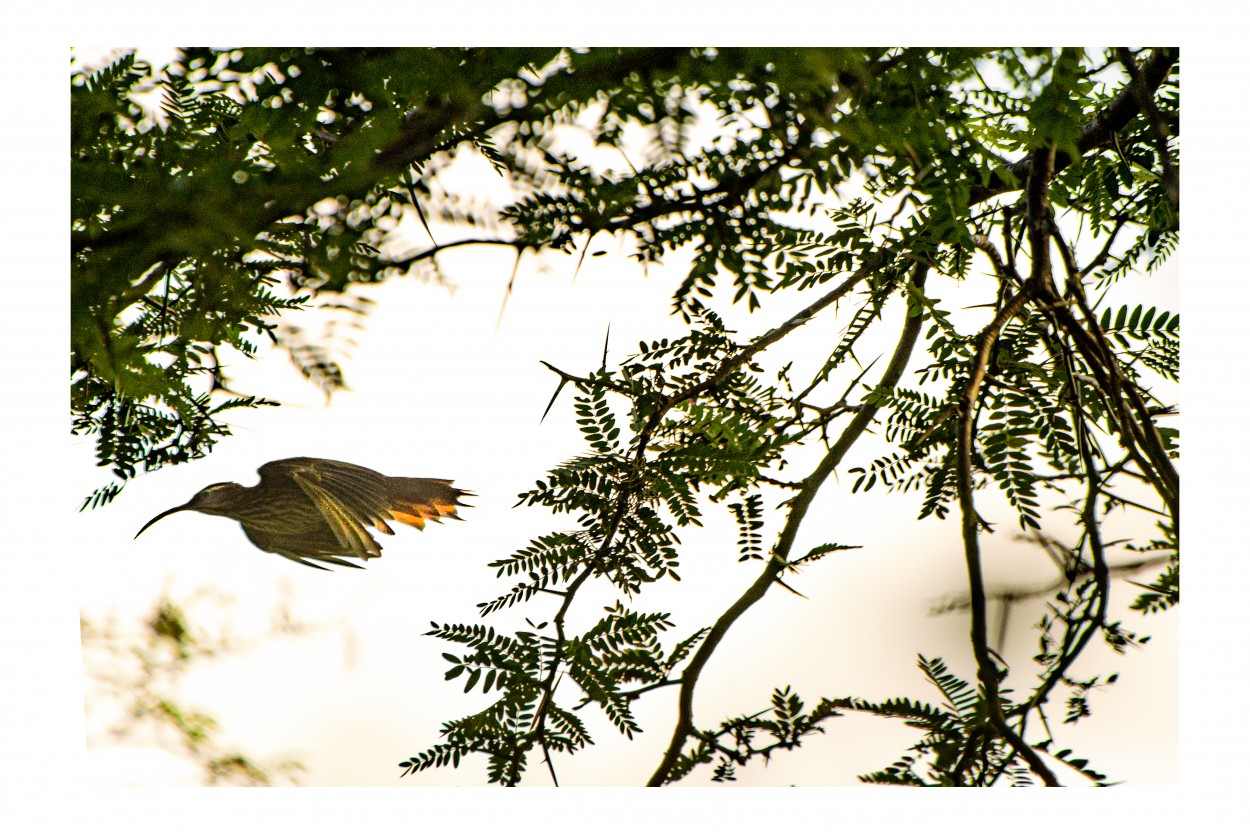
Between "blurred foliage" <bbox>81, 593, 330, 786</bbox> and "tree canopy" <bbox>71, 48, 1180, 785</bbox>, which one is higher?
"tree canopy" <bbox>71, 48, 1180, 785</bbox>

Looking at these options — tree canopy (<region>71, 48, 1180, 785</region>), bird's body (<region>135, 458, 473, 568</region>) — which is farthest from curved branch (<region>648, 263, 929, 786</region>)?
bird's body (<region>135, 458, 473, 568</region>)

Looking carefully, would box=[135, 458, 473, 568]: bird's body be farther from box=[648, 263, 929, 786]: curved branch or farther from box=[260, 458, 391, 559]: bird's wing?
box=[648, 263, 929, 786]: curved branch

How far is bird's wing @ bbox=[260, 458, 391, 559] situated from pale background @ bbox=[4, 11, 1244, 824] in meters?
0.01

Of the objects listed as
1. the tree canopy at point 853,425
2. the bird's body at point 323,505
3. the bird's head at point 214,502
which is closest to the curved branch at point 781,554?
the tree canopy at point 853,425

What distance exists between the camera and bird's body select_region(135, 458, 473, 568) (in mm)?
699

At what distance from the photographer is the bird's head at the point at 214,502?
27.9 inches

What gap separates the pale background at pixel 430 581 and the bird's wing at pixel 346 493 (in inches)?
0.5

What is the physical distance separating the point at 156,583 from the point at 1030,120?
708 mm

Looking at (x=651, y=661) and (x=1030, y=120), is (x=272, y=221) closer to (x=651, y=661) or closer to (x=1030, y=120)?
(x=1030, y=120)

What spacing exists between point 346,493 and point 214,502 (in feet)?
0.36

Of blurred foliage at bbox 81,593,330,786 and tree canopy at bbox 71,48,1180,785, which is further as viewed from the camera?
blurred foliage at bbox 81,593,330,786

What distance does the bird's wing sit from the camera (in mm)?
700

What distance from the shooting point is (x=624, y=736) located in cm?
70

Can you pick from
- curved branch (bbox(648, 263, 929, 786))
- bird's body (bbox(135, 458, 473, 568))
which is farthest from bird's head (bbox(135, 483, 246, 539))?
curved branch (bbox(648, 263, 929, 786))
